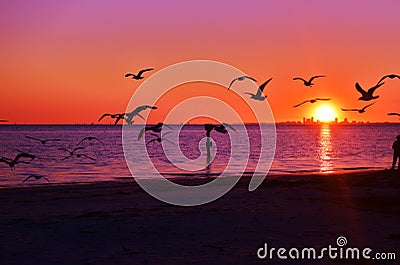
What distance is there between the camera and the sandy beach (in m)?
13.8

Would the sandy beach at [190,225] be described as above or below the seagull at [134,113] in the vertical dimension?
below

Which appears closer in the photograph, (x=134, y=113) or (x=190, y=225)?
(x=190, y=225)

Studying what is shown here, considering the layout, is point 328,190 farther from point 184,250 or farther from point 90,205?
point 184,250

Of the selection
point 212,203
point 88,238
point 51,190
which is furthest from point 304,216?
point 51,190

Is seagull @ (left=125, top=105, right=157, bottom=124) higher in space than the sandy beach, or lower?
higher

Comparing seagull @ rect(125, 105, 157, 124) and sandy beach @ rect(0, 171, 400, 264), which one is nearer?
sandy beach @ rect(0, 171, 400, 264)

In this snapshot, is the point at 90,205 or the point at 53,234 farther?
the point at 90,205

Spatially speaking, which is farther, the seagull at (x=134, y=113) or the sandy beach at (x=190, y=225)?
the seagull at (x=134, y=113)

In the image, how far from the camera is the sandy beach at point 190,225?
13805 mm

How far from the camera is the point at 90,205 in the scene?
22.7 metres

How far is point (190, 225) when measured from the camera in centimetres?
1739

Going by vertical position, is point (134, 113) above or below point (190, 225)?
above

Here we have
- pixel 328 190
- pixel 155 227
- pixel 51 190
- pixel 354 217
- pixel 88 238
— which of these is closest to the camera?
pixel 88 238

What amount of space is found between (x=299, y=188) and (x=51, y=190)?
41.7ft
